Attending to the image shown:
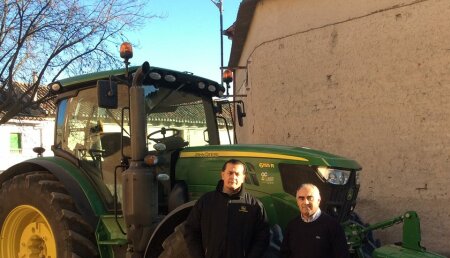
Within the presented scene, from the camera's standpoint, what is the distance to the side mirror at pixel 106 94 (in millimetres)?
4207

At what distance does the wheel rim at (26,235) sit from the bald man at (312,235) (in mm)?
2635

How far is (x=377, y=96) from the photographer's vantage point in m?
7.88

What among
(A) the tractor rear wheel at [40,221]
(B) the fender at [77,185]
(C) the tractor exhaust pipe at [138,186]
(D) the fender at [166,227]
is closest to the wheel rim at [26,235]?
(A) the tractor rear wheel at [40,221]

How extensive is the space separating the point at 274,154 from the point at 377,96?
168 inches

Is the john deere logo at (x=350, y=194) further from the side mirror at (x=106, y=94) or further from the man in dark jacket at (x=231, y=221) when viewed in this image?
the side mirror at (x=106, y=94)

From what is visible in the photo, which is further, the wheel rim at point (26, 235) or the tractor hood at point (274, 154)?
the wheel rim at point (26, 235)

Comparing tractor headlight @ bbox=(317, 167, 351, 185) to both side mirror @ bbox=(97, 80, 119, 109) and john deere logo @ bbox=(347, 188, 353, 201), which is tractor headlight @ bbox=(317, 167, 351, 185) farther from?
side mirror @ bbox=(97, 80, 119, 109)

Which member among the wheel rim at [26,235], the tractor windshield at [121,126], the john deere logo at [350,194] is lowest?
the wheel rim at [26,235]

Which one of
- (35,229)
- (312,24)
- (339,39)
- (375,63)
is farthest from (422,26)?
(35,229)

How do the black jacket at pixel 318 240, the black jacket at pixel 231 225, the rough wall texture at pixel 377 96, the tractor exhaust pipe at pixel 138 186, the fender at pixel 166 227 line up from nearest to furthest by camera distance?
the black jacket at pixel 318 240 → the black jacket at pixel 231 225 → the fender at pixel 166 227 → the tractor exhaust pipe at pixel 138 186 → the rough wall texture at pixel 377 96

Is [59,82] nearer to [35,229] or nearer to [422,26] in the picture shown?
[35,229]

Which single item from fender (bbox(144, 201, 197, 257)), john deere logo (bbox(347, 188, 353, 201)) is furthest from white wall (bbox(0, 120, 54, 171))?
john deere logo (bbox(347, 188, 353, 201))

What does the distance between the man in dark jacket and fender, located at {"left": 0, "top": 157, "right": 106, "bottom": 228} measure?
1.56m

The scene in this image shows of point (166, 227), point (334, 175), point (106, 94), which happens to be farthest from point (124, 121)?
point (334, 175)
